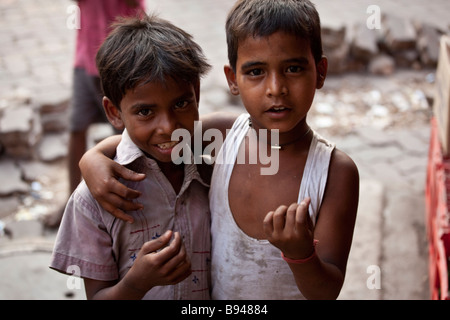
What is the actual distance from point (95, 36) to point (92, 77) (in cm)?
25

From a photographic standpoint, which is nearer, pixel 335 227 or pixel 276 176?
pixel 335 227

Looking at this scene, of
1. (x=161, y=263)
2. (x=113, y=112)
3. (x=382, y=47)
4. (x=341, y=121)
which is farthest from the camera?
(x=382, y=47)

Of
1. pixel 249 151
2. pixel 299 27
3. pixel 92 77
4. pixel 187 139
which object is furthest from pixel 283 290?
pixel 92 77

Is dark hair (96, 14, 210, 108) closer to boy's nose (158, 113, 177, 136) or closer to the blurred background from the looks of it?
boy's nose (158, 113, 177, 136)

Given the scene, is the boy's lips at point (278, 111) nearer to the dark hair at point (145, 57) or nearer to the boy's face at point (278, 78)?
the boy's face at point (278, 78)

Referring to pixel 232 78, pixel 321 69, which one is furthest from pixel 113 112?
pixel 321 69

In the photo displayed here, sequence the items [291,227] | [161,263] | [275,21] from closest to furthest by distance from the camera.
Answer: [291,227] → [161,263] → [275,21]

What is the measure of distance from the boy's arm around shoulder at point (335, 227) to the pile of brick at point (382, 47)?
4.14m

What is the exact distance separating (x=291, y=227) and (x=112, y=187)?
54 centimetres

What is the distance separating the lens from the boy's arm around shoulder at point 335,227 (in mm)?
1489

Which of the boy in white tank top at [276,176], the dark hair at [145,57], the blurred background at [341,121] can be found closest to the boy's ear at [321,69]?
the boy in white tank top at [276,176]

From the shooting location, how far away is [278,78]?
1.51 metres

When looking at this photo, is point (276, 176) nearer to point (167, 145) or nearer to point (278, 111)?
point (278, 111)

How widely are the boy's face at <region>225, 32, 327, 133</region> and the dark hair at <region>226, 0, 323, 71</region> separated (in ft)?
0.06
